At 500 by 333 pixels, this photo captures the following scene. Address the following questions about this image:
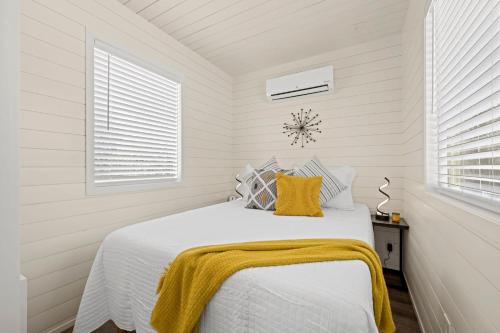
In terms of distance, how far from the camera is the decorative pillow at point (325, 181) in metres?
2.30

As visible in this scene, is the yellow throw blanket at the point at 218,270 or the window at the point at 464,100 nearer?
the window at the point at 464,100

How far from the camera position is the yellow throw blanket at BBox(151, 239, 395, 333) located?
974 mm

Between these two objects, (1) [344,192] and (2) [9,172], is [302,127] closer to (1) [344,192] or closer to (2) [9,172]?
(1) [344,192]

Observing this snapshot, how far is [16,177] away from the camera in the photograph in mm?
582

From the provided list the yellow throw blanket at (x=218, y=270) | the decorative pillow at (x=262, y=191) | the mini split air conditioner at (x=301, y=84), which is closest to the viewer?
the yellow throw blanket at (x=218, y=270)

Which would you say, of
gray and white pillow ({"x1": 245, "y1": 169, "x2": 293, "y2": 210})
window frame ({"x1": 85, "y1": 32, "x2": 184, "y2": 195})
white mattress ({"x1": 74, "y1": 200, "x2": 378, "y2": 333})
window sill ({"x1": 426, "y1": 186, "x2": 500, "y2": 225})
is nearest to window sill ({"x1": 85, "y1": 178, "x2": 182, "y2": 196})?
window frame ({"x1": 85, "y1": 32, "x2": 184, "y2": 195})

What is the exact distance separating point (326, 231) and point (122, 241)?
1268 mm

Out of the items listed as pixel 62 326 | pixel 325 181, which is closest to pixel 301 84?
pixel 325 181

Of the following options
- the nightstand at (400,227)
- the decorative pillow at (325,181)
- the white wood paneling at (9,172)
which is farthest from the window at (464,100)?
the white wood paneling at (9,172)

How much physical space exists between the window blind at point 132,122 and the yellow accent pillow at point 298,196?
122 centimetres

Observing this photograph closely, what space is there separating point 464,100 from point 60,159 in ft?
7.80

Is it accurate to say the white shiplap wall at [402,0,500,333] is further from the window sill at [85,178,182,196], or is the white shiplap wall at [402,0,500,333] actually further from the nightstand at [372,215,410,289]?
the window sill at [85,178,182,196]

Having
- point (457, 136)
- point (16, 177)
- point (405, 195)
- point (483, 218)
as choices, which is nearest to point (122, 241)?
point (16, 177)

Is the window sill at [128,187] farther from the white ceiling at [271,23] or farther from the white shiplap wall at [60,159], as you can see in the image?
the white ceiling at [271,23]
